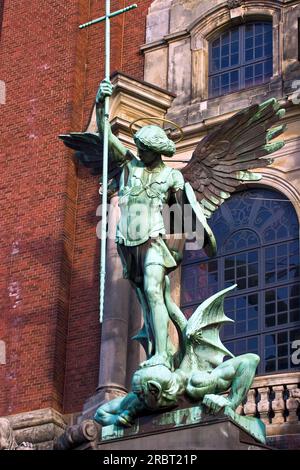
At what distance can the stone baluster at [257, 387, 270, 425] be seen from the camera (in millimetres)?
15266

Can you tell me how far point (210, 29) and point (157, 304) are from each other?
697 centimetres

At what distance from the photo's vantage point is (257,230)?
56.1 feet

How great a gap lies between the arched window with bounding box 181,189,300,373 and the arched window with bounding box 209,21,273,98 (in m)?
1.68

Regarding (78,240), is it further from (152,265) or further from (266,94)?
(152,265)

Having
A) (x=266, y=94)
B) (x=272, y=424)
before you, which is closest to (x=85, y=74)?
(x=266, y=94)

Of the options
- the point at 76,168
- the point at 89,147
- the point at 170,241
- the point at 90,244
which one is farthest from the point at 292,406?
the point at 76,168

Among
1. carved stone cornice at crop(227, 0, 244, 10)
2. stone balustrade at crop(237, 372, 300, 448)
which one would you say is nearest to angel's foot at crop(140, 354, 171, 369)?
stone balustrade at crop(237, 372, 300, 448)

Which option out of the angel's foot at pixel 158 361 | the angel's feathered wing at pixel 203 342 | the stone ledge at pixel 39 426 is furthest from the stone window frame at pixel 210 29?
the angel's foot at pixel 158 361

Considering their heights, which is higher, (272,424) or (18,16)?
(18,16)

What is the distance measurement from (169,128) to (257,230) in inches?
75.7

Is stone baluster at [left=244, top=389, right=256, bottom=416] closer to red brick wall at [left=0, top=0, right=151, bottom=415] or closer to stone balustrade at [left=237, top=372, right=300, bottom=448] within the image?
stone balustrade at [left=237, top=372, right=300, bottom=448]

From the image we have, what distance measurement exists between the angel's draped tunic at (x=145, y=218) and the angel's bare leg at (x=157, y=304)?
0.09m

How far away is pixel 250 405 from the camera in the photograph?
50.5 ft

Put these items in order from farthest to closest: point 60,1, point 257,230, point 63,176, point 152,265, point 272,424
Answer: point 60,1, point 63,176, point 257,230, point 272,424, point 152,265
